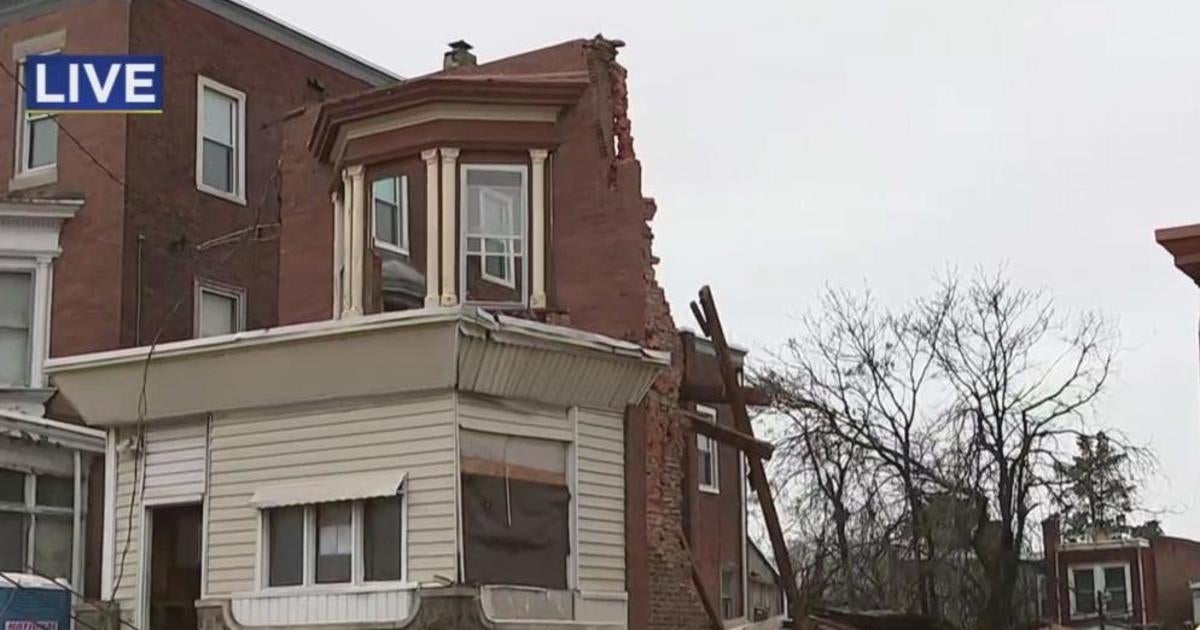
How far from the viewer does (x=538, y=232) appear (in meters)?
19.9

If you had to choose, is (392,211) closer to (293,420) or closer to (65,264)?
(293,420)

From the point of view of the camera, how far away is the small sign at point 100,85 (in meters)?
13.9

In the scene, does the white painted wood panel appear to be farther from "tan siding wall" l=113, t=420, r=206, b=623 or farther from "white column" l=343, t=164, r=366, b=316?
"white column" l=343, t=164, r=366, b=316

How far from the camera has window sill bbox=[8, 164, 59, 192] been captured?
25484mm

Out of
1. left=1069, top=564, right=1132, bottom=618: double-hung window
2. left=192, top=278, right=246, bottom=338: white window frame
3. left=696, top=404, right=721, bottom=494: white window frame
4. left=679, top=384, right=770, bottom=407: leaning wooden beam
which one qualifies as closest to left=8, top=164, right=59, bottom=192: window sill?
left=192, top=278, right=246, bottom=338: white window frame

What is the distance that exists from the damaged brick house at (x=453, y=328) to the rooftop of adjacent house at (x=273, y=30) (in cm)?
409

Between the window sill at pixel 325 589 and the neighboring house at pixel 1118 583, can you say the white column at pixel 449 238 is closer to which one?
the window sill at pixel 325 589

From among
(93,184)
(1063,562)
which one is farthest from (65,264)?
(1063,562)

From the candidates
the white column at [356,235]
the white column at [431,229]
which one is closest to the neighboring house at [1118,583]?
the white column at [356,235]

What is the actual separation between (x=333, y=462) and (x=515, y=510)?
2021 mm

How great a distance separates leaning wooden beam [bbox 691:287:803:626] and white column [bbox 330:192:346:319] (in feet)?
15.7

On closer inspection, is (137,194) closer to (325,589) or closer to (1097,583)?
(325,589)

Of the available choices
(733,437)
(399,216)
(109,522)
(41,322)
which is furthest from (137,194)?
(733,437)

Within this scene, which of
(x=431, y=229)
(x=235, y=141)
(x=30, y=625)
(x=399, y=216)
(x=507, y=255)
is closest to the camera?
(x=30, y=625)
